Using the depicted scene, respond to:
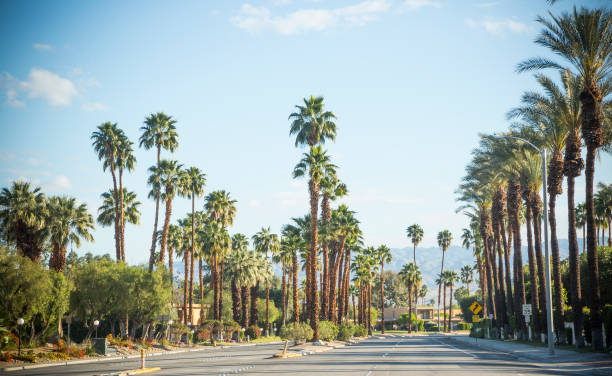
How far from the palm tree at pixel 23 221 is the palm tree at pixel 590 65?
41.1 m

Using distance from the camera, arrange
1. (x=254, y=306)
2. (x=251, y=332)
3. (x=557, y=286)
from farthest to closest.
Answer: (x=254, y=306), (x=251, y=332), (x=557, y=286)

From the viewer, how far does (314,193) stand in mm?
49531

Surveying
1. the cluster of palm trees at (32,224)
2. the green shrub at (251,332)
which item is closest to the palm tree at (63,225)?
the cluster of palm trees at (32,224)

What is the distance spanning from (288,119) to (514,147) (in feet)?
61.2

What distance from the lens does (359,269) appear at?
326 feet

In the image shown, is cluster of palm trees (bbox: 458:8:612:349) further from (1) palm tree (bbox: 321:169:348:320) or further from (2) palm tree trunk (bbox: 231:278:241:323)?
(2) palm tree trunk (bbox: 231:278:241:323)

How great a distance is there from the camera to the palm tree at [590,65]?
3077 centimetres

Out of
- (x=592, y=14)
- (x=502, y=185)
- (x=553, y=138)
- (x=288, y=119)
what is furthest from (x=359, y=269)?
(x=592, y=14)

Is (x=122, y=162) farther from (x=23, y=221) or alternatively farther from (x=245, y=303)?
(x=245, y=303)

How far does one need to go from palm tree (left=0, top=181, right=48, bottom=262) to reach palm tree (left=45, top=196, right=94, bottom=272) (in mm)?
791

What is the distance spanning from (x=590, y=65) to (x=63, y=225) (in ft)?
137

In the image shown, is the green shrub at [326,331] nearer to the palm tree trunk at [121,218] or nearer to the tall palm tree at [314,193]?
the tall palm tree at [314,193]

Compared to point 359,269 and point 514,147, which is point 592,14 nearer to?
point 514,147

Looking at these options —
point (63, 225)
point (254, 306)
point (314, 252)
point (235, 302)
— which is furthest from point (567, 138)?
point (254, 306)
